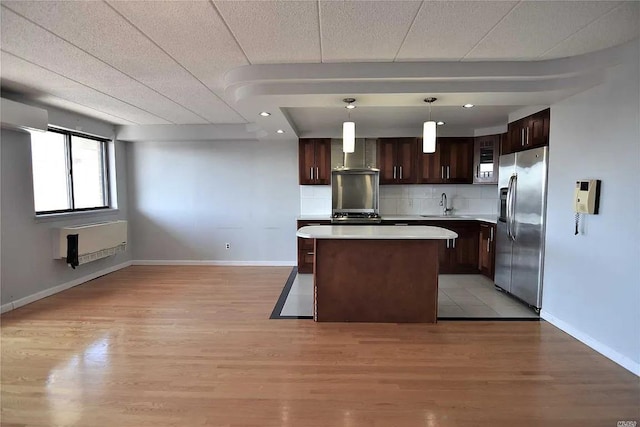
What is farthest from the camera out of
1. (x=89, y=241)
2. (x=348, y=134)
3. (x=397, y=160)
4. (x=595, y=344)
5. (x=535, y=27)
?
(x=397, y=160)

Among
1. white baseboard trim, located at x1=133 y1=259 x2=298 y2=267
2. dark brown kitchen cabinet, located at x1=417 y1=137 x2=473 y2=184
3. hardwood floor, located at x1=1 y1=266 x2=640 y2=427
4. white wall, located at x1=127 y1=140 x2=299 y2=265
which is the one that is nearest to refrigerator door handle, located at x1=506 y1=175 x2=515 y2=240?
hardwood floor, located at x1=1 y1=266 x2=640 y2=427

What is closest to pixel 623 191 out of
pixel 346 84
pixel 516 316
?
pixel 516 316

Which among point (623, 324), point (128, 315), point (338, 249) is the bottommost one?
point (128, 315)

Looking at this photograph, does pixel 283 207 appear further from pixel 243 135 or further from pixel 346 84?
pixel 346 84

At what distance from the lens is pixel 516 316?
11.2 feet

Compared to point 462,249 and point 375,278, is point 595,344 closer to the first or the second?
point 375,278

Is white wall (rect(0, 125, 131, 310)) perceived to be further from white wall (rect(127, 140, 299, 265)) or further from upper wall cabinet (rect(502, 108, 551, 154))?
upper wall cabinet (rect(502, 108, 551, 154))

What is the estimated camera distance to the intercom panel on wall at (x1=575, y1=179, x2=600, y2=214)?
2664 millimetres

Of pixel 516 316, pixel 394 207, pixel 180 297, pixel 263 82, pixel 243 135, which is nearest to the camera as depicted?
pixel 263 82

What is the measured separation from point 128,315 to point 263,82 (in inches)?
113

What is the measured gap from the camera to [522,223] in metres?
3.65

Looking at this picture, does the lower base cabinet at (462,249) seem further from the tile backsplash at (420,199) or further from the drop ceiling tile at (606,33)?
the drop ceiling tile at (606,33)

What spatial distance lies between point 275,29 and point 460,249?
13.7ft

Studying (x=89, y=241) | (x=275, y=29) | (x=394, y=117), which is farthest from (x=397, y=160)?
(x=89, y=241)
